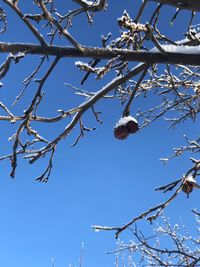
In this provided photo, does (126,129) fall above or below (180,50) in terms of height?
below

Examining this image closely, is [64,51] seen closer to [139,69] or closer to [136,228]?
[139,69]

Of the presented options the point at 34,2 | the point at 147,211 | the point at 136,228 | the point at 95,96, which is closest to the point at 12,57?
the point at 95,96

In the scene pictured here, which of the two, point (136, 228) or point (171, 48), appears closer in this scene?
point (171, 48)

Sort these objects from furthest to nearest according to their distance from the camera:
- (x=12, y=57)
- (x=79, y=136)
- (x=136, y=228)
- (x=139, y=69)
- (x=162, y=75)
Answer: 1. (x=162, y=75)
2. (x=136, y=228)
3. (x=79, y=136)
4. (x=139, y=69)
5. (x=12, y=57)

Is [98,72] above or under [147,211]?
above

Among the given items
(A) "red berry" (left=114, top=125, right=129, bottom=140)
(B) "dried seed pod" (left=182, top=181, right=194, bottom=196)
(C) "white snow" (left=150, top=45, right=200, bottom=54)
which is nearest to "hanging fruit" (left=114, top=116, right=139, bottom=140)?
(A) "red berry" (left=114, top=125, right=129, bottom=140)

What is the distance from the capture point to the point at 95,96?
3213 mm

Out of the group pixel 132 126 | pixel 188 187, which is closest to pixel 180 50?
pixel 132 126

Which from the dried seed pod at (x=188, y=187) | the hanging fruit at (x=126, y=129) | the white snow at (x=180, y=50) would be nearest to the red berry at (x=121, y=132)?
the hanging fruit at (x=126, y=129)

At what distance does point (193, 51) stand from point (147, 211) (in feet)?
4.78

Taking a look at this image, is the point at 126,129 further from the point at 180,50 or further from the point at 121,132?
the point at 180,50

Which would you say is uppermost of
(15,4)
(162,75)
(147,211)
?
(162,75)

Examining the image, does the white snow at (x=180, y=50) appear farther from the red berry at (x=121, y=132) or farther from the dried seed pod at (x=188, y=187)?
the dried seed pod at (x=188, y=187)

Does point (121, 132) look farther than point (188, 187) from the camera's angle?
No
